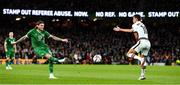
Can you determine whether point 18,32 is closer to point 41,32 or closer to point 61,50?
point 61,50

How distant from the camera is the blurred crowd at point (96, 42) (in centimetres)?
4931

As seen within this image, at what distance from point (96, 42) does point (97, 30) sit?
3855 millimetres

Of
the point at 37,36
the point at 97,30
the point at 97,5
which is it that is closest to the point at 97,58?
the point at 97,5

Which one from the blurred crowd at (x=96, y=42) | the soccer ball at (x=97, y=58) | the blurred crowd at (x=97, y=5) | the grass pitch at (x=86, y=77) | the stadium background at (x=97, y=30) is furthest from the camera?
the blurred crowd at (x=97, y=5)

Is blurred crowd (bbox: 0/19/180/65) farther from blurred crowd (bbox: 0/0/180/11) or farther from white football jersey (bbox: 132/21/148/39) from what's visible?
white football jersey (bbox: 132/21/148/39)

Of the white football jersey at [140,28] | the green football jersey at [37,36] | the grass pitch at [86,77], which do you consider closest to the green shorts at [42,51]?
the green football jersey at [37,36]

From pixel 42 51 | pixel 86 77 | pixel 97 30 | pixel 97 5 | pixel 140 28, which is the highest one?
pixel 97 5

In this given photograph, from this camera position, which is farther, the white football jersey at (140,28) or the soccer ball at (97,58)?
the soccer ball at (97,58)

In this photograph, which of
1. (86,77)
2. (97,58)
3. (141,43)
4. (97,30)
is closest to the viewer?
(141,43)

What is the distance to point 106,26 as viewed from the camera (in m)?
59.4

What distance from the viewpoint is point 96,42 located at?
182 feet

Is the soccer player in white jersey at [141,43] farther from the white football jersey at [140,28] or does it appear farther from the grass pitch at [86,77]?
the grass pitch at [86,77]

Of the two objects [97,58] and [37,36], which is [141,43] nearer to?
[37,36]

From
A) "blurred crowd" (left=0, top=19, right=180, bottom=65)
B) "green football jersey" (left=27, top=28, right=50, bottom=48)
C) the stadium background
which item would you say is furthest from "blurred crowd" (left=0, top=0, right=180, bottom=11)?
"green football jersey" (left=27, top=28, right=50, bottom=48)
